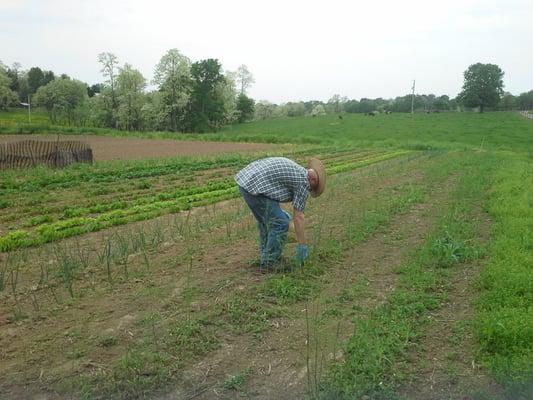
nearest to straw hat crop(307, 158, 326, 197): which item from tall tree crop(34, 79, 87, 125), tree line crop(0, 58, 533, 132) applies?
tree line crop(0, 58, 533, 132)

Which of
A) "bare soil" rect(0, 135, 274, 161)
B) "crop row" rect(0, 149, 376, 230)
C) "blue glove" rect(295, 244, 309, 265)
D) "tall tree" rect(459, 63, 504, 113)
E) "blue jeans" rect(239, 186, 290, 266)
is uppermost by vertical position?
"tall tree" rect(459, 63, 504, 113)

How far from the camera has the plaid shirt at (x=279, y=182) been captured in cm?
574

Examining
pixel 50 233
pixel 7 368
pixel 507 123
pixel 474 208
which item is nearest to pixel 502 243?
pixel 474 208

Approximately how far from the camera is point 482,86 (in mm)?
75000

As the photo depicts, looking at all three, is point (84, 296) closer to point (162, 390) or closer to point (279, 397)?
point (162, 390)

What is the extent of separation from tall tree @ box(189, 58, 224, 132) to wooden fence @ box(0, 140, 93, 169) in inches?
1607

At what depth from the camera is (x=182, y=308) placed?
496 centimetres

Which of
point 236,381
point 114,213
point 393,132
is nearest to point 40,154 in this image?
point 114,213

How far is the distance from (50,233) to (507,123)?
56.2 metres

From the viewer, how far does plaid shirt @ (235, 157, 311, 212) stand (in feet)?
18.8

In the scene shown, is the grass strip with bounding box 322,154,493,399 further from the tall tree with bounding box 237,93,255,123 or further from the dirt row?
the tall tree with bounding box 237,93,255,123

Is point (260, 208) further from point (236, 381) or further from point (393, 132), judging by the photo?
point (393, 132)

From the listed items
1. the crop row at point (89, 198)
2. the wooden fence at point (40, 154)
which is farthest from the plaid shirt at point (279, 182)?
the wooden fence at point (40, 154)

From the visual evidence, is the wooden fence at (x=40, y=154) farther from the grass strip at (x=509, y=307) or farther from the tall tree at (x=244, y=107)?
the tall tree at (x=244, y=107)
